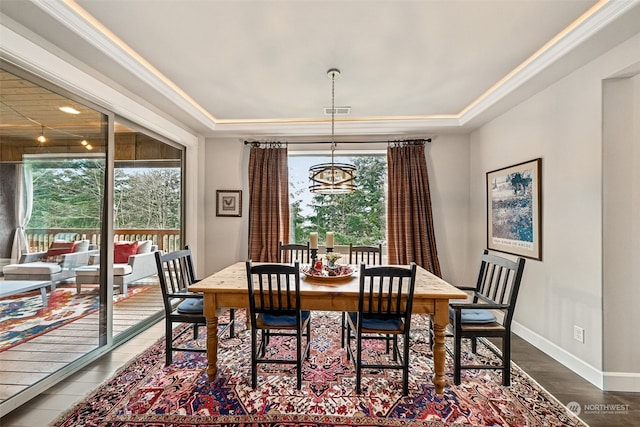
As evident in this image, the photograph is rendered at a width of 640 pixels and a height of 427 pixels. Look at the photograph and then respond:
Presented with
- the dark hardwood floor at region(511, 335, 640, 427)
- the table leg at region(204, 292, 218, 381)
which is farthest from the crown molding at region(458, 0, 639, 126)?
the table leg at region(204, 292, 218, 381)

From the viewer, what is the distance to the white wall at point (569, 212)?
2229mm

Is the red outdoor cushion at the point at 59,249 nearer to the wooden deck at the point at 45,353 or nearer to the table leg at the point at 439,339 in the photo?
the wooden deck at the point at 45,353

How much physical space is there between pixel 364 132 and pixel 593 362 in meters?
3.36

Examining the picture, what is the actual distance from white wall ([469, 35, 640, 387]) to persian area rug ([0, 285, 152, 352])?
4207 mm

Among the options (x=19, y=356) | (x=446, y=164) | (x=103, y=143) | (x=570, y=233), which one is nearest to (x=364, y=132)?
(x=446, y=164)

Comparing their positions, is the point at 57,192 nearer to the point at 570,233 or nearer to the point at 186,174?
the point at 186,174

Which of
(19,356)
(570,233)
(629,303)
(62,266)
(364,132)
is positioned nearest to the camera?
(19,356)

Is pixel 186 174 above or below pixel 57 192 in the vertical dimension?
above

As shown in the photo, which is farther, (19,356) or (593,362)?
(593,362)

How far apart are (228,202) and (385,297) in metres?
3.12

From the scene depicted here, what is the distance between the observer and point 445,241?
14.0ft

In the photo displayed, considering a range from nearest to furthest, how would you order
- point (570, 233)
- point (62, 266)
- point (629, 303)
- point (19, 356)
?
point (19, 356), point (629, 303), point (62, 266), point (570, 233)

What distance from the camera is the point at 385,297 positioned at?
2143mm

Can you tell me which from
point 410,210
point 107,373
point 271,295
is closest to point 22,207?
point 107,373
